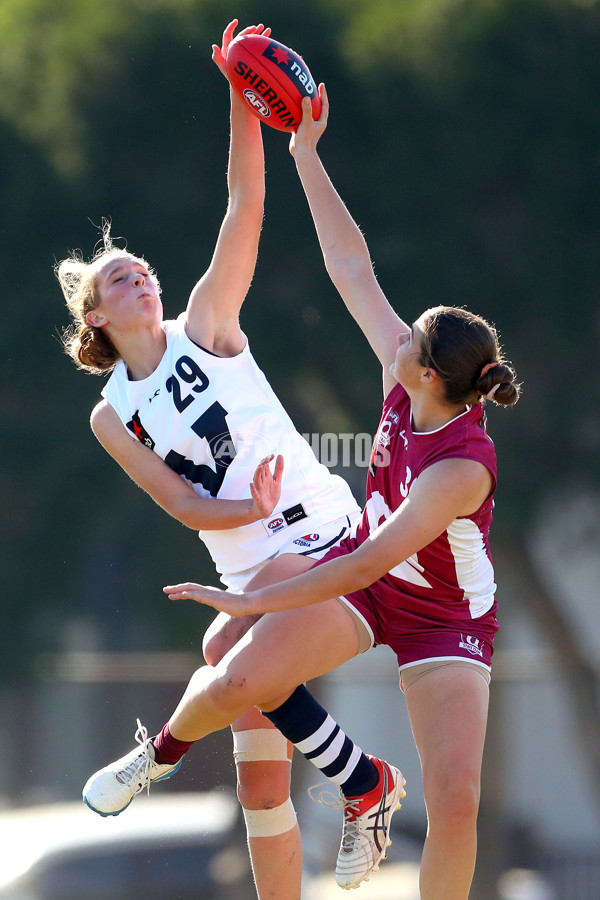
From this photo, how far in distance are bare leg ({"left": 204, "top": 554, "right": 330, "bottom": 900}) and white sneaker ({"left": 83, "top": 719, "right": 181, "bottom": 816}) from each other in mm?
172

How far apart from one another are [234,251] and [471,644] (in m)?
0.92

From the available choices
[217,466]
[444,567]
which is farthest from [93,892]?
[444,567]

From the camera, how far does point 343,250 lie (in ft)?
6.42

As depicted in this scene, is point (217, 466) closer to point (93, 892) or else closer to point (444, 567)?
point (444, 567)

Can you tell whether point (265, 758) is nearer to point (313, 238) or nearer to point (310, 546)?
point (310, 546)

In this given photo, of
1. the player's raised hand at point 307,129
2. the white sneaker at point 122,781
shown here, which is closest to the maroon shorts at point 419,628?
the white sneaker at point 122,781

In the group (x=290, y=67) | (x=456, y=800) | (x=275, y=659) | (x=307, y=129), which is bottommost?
(x=456, y=800)

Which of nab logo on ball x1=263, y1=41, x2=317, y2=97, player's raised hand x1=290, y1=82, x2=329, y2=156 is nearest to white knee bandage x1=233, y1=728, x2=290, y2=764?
player's raised hand x1=290, y1=82, x2=329, y2=156

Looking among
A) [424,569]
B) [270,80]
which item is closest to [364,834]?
[424,569]

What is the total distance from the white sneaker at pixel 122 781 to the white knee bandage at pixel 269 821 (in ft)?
0.66

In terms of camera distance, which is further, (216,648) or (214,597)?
(216,648)

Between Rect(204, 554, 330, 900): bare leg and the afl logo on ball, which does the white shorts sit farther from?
the afl logo on ball

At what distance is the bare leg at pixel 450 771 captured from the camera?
1.66m

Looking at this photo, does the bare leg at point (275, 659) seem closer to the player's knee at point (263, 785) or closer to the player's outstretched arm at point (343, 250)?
the player's knee at point (263, 785)
